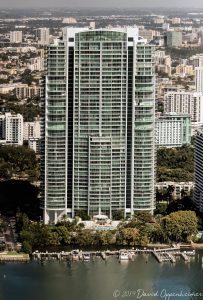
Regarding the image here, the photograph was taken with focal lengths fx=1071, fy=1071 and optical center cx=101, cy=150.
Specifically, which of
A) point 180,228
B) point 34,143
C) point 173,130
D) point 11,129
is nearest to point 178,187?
point 180,228

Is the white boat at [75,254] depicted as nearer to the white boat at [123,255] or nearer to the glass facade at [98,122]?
the white boat at [123,255]

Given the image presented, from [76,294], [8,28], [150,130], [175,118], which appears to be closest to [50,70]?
[150,130]

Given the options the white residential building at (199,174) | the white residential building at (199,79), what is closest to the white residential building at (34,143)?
the white residential building at (199,174)

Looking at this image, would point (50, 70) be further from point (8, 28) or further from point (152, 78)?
point (8, 28)

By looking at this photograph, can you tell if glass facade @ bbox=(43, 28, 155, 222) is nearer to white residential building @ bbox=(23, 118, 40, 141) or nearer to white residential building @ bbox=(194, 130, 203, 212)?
white residential building @ bbox=(194, 130, 203, 212)

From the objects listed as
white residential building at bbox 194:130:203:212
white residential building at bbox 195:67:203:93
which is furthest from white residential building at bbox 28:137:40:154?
white residential building at bbox 195:67:203:93
